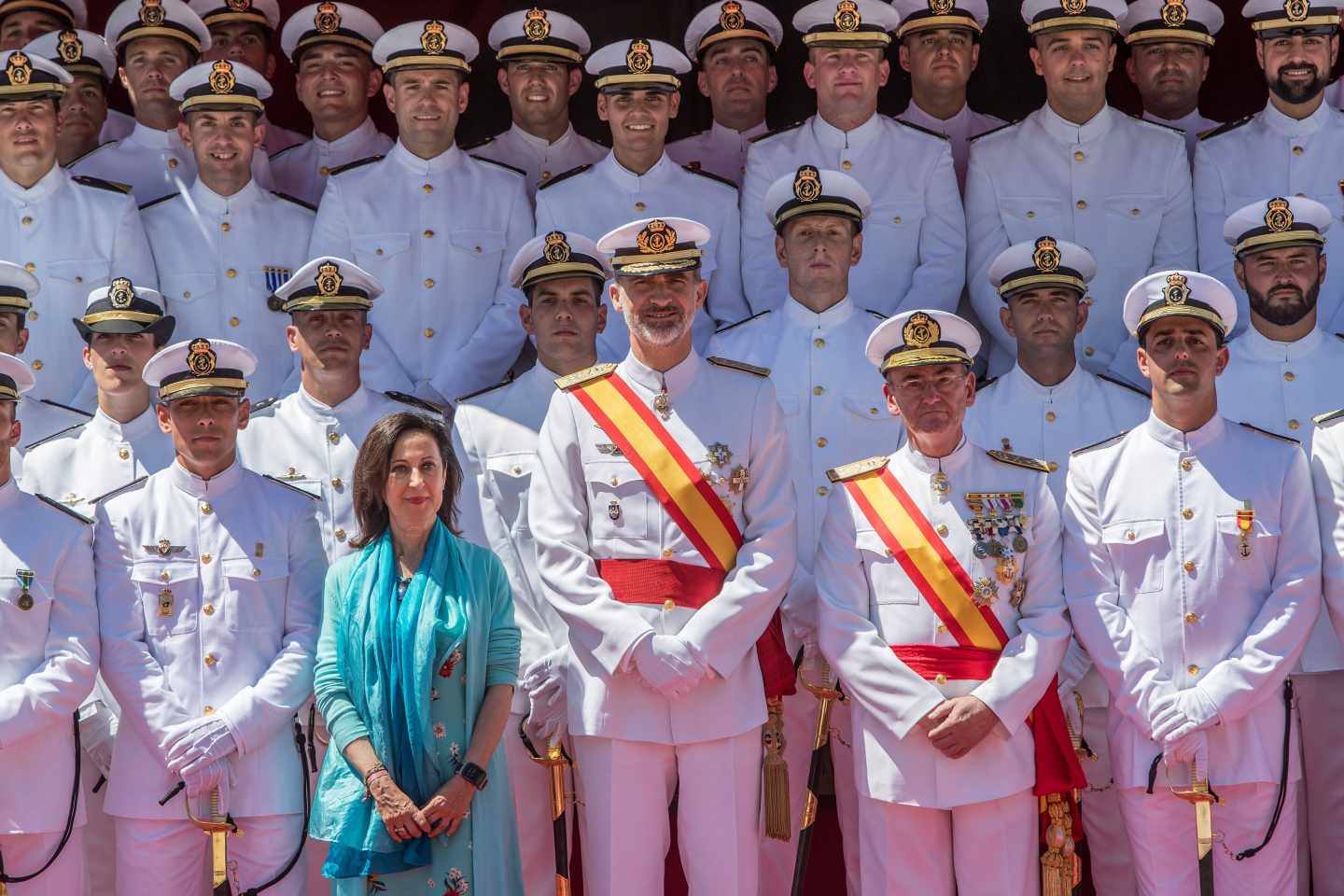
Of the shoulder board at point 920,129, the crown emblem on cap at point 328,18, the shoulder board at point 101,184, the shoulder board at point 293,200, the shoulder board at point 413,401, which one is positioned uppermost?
the crown emblem on cap at point 328,18

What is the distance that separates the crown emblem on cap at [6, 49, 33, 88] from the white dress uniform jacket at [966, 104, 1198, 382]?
11.6ft

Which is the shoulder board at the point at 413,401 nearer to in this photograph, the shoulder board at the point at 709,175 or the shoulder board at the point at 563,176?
the shoulder board at the point at 563,176

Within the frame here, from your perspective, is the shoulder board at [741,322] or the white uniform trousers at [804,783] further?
the shoulder board at [741,322]

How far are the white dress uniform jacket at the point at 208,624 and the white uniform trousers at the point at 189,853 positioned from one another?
2.0 inches

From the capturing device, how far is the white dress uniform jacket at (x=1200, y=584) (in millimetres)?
6219

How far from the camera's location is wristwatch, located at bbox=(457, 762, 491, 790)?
5.80m

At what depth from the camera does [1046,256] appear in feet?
24.1

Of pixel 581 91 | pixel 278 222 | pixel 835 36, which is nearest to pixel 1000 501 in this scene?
pixel 835 36

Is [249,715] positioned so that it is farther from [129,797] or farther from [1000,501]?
[1000,501]

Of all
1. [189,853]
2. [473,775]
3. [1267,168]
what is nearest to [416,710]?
[473,775]

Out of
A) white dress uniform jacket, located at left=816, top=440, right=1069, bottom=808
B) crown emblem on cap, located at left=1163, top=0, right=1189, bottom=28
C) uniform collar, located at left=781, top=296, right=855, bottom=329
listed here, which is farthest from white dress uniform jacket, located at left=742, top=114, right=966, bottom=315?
white dress uniform jacket, located at left=816, top=440, right=1069, bottom=808

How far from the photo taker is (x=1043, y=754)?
620cm

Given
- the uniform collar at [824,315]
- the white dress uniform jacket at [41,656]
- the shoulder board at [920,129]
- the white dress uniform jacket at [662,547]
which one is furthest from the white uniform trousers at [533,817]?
the shoulder board at [920,129]

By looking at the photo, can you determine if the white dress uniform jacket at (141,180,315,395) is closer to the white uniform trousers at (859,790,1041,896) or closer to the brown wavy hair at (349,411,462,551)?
the brown wavy hair at (349,411,462,551)
